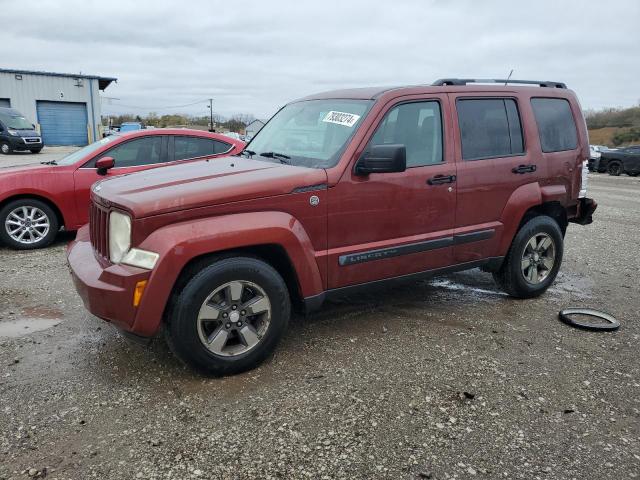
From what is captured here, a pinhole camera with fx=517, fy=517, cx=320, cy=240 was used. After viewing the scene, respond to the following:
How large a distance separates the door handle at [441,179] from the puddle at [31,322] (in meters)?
3.28

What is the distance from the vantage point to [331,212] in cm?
363

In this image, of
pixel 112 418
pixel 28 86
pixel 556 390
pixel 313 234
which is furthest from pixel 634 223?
pixel 28 86

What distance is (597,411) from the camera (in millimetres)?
3080

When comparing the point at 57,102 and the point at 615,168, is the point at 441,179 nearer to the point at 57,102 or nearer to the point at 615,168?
the point at 615,168

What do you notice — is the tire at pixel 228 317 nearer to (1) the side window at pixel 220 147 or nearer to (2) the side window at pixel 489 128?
(2) the side window at pixel 489 128

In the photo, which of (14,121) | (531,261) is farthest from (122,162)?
(14,121)

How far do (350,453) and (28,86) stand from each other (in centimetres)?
4140

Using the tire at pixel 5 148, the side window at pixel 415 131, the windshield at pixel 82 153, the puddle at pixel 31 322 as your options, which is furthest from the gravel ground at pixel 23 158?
the side window at pixel 415 131

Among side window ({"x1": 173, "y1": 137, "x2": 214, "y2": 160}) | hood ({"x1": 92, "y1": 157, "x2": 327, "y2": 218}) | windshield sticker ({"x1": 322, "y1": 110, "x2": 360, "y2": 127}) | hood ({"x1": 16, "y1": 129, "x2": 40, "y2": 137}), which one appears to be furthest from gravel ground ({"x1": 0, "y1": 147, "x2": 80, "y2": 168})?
windshield sticker ({"x1": 322, "y1": 110, "x2": 360, "y2": 127})

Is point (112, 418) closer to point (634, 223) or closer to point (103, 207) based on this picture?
point (103, 207)

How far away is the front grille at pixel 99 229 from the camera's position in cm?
337

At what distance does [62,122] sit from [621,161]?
36279 millimetres

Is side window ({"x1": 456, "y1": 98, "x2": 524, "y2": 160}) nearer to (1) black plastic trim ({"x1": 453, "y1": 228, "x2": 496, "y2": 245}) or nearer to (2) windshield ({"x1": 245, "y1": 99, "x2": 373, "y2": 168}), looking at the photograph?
(1) black plastic trim ({"x1": 453, "y1": 228, "x2": 496, "y2": 245})

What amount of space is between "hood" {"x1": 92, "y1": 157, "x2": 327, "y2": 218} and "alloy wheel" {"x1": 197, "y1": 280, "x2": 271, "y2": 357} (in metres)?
0.57
